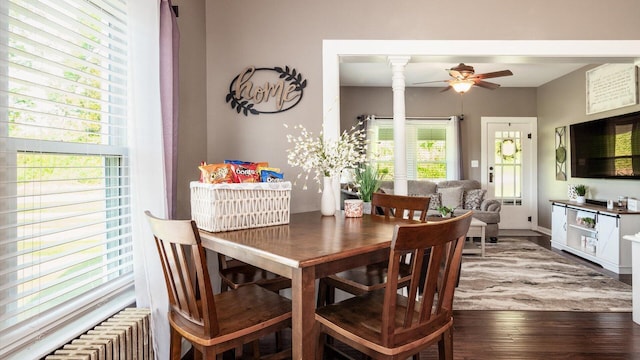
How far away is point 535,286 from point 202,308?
3.35m

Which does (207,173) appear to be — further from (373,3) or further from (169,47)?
(373,3)

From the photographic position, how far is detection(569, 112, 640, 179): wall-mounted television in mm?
4137

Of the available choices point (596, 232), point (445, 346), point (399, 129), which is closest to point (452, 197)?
point (596, 232)

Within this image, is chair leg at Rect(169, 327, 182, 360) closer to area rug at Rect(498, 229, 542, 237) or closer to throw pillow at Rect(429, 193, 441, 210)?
throw pillow at Rect(429, 193, 441, 210)

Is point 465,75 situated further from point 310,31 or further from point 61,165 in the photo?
point 61,165

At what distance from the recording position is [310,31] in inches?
101

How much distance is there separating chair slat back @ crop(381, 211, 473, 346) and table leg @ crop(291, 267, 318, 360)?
0.24 metres

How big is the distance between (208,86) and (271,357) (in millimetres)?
1865

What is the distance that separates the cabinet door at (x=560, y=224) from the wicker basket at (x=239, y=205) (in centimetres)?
464

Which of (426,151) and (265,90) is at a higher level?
(265,90)

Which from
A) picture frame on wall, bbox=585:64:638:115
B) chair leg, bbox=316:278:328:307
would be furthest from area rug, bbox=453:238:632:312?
picture frame on wall, bbox=585:64:638:115

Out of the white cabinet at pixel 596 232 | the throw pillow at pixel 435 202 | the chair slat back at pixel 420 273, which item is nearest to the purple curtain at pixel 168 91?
the chair slat back at pixel 420 273

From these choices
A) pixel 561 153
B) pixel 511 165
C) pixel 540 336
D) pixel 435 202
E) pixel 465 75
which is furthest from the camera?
pixel 511 165

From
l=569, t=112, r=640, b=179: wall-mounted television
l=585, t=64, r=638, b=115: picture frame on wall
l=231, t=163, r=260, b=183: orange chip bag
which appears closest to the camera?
l=231, t=163, r=260, b=183: orange chip bag
